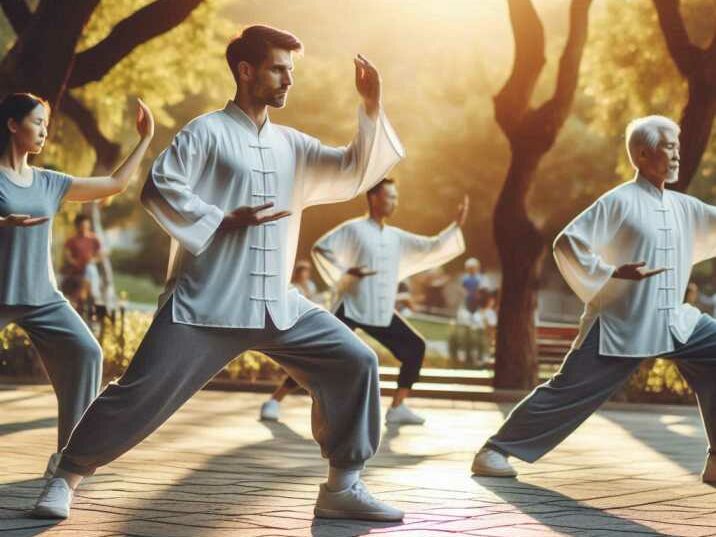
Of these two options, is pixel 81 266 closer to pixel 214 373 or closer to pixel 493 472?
pixel 493 472

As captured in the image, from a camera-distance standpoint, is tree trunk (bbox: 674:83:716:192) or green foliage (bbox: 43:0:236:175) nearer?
tree trunk (bbox: 674:83:716:192)

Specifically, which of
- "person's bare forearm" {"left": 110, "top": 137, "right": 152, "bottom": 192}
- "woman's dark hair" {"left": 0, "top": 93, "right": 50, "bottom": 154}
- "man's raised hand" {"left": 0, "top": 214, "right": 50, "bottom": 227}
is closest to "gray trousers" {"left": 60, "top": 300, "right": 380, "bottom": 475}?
"person's bare forearm" {"left": 110, "top": 137, "right": 152, "bottom": 192}

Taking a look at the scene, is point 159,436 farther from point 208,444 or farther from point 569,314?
point 569,314

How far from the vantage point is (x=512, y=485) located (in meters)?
8.04

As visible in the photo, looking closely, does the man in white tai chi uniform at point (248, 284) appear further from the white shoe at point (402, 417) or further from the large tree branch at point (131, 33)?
the large tree branch at point (131, 33)

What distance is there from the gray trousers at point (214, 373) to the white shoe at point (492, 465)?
6.39 ft

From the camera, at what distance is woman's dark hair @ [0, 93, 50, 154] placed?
25.8 ft

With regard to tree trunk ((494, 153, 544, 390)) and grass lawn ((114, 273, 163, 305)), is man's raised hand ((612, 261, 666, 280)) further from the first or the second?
grass lawn ((114, 273, 163, 305))

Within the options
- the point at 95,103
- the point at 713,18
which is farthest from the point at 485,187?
the point at 95,103

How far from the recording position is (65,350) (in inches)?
314

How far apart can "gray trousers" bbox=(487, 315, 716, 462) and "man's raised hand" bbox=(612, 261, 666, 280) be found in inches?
15.6

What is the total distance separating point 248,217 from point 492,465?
9.16 ft

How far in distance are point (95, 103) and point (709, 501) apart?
17.3 metres

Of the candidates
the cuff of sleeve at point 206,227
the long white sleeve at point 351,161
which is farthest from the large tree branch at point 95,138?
the cuff of sleeve at point 206,227
